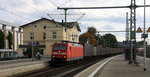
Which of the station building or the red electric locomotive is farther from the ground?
the station building

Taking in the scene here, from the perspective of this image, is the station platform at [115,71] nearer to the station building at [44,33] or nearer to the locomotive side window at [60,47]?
the locomotive side window at [60,47]

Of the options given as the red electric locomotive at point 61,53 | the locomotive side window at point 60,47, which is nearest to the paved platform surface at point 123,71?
the red electric locomotive at point 61,53

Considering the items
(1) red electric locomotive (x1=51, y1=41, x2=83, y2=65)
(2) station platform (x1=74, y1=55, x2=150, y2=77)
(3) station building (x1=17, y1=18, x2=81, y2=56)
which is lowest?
(2) station platform (x1=74, y1=55, x2=150, y2=77)

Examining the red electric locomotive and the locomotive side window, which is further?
the locomotive side window

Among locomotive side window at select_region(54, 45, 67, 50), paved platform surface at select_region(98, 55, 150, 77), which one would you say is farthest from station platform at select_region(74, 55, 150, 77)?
locomotive side window at select_region(54, 45, 67, 50)

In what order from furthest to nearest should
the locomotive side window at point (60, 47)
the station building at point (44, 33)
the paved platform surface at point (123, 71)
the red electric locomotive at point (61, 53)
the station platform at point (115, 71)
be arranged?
the station building at point (44, 33) → the locomotive side window at point (60, 47) → the red electric locomotive at point (61, 53) → the station platform at point (115, 71) → the paved platform surface at point (123, 71)

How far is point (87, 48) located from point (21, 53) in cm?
3683

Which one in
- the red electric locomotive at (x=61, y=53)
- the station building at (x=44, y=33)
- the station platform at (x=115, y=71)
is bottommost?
the station platform at (x=115, y=71)

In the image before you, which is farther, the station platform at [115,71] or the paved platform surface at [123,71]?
the station platform at [115,71]

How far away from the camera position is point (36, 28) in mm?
86125

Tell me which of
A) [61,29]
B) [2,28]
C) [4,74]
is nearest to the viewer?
[4,74]

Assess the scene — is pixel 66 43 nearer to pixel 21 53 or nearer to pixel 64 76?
pixel 64 76

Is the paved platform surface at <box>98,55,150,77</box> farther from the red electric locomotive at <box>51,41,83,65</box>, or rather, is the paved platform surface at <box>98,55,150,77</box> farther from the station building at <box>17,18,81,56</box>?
the station building at <box>17,18,81,56</box>

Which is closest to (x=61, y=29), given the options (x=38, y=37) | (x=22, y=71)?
(x=38, y=37)
